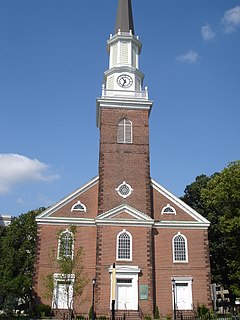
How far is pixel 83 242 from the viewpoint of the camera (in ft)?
101

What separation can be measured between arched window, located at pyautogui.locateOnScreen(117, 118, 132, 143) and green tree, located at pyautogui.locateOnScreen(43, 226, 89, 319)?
31.3ft

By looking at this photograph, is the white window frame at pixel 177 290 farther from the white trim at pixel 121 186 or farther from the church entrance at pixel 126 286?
the white trim at pixel 121 186

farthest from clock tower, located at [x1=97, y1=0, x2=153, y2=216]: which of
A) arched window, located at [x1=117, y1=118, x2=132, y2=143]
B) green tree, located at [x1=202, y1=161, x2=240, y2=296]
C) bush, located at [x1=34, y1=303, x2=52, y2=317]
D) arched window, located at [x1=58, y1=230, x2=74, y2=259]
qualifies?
bush, located at [x1=34, y1=303, x2=52, y2=317]

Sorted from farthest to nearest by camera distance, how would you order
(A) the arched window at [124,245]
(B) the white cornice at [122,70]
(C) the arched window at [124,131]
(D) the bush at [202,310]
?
(B) the white cornice at [122,70], (C) the arched window at [124,131], (A) the arched window at [124,245], (D) the bush at [202,310]

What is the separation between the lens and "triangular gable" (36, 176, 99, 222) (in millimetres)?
31189

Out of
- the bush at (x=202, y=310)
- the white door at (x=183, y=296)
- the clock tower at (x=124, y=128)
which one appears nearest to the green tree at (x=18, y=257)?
the clock tower at (x=124, y=128)

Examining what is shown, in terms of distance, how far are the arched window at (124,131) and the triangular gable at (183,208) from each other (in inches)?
172

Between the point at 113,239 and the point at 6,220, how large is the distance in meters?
45.5

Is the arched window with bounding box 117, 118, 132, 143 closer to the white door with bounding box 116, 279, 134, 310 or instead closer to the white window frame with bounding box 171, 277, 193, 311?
the white door with bounding box 116, 279, 134, 310

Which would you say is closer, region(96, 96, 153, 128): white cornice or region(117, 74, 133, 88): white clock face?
region(96, 96, 153, 128): white cornice

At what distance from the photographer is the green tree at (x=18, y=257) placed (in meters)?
31.9

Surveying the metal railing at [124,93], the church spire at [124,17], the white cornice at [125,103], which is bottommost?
the white cornice at [125,103]

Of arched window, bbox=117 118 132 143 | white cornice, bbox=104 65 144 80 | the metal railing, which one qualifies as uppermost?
white cornice, bbox=104 65 144 80

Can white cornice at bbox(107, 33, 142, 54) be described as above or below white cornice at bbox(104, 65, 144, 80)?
above
